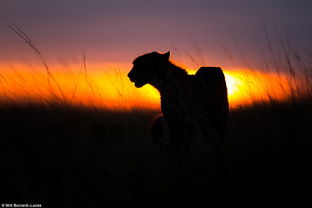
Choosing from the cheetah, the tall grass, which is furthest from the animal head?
the tall grass

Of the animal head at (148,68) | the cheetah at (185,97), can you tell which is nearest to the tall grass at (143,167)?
the cheetah at (185,97)

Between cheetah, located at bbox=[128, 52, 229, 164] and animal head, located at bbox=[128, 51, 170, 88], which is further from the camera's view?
animal head, located at bbox=[128, 51, 170, 88]

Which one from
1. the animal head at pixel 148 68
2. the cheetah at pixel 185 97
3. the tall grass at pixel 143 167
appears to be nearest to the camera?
the tall grass at pixel 143 167

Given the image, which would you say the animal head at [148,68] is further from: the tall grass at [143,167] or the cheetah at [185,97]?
the tall grass at [143,167]

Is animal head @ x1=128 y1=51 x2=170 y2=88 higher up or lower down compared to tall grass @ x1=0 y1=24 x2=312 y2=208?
higher up

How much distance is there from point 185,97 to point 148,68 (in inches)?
26.1

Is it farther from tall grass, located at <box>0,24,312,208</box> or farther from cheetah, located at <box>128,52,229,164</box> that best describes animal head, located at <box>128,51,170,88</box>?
tall grass, located at <box>0,24,312,208</box>

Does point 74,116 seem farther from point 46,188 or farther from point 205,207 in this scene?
point 205,207

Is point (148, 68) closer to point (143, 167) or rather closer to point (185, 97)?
point (185, 97)

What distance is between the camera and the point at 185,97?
369 cm

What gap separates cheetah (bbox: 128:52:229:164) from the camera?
11.9ft

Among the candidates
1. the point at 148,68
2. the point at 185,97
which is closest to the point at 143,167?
the point at 185,97

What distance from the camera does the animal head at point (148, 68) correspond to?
13.3ft

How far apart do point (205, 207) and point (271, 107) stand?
2.66 metres
